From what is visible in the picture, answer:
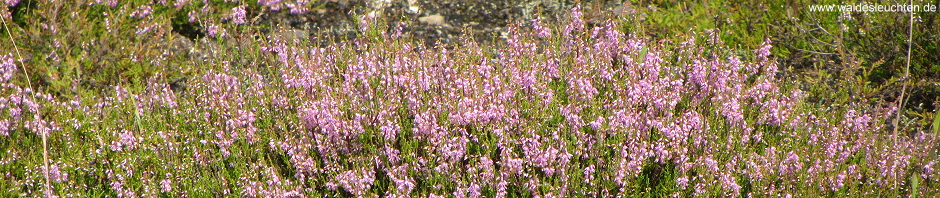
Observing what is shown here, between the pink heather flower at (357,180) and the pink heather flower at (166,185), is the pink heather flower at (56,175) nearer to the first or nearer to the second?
the pink heather flower at (166,185)

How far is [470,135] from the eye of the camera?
→ 3562 mm

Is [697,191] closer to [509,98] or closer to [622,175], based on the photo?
[622,175]

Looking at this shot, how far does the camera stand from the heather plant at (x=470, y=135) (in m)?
3.38

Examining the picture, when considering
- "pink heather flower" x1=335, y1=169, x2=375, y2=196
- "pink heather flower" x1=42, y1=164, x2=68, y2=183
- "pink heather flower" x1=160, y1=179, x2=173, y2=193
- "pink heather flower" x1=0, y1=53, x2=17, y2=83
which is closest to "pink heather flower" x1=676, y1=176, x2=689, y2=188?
"pink heather flower" x1=335, y1=169, x2=375, y2=196

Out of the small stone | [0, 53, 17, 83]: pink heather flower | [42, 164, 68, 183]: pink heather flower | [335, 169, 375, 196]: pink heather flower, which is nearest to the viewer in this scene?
[335, 169, 375, 196]: pink heather flower

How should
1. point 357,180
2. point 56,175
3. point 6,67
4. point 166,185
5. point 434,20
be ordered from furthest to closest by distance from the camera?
point 434,20
point 6,67
point 56,175
point 166,185
point 357,180

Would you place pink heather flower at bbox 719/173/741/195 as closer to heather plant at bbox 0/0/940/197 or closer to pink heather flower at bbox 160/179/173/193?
heather plant at bbox 0/0/940/197

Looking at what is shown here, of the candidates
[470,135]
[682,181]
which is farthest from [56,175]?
[682,181]

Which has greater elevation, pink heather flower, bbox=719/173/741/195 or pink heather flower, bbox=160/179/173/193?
pink heather flower, bbox=160/179/173/193

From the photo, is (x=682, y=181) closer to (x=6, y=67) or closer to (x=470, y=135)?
(x=470, y=135)

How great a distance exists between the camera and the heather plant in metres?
3.38

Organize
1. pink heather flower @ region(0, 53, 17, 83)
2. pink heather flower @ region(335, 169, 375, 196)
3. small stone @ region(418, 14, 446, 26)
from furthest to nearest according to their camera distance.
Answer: small stone @ region(418, 14, 446, 26)
pink heather flower @ region(0, 53, 17, 83)
pink heather flower @ region(335, 169, 375, 196)

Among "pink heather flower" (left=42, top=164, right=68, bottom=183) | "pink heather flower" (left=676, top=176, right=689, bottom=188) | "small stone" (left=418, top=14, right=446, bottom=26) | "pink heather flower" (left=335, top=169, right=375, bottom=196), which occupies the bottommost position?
"pink heather flower" (left=676, top=176, right=689, bottom=188)

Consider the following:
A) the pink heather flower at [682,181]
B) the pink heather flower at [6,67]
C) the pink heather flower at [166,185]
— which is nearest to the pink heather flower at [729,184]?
the pink heather flower at [682,181]
